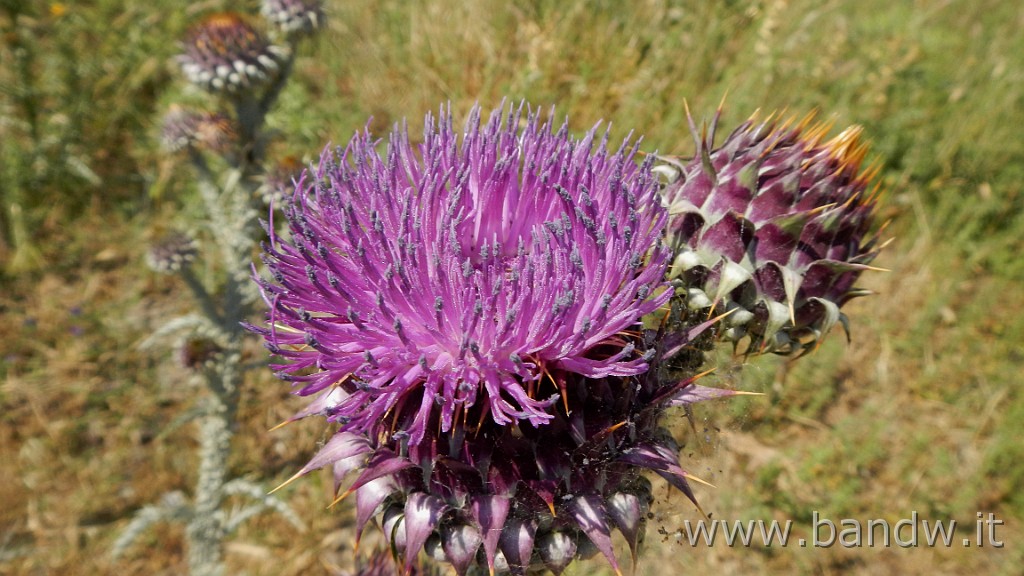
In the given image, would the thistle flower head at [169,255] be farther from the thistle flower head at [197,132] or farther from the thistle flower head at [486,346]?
the thistle flower head at [486,346]

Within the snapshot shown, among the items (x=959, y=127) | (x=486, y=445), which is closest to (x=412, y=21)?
(x=486, y=445)

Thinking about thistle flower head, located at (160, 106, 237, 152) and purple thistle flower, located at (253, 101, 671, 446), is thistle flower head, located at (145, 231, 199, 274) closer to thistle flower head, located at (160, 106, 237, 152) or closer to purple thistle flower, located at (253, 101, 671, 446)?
thistle flower head, located at (160, 106, 237, 152)

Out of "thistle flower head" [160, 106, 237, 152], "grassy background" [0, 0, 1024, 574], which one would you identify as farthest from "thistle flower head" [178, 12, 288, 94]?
"grassy background" [0, 0, 1024, 574]

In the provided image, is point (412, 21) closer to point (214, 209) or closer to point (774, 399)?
point (214, 209)

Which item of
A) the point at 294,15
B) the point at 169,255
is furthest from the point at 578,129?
the point at 169,255

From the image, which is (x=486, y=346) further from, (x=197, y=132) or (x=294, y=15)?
(x=294, y=15)

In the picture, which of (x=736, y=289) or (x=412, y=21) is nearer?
(x=736, y=289)
